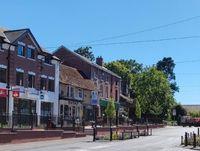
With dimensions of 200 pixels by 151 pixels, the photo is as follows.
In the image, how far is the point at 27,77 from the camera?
55.3m

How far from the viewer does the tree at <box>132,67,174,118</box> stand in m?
101

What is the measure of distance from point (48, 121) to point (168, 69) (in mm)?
98463

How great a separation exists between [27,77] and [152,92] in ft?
164

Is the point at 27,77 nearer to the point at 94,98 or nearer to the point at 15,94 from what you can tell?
the point at 15,94

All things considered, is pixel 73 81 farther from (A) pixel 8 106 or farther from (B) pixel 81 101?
(A) pixel 8 106

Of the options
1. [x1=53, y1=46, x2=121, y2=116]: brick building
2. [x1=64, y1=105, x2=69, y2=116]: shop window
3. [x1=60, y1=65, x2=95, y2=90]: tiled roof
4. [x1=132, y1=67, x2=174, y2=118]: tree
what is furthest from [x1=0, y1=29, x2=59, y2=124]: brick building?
[x1=132, y1=67, x2=174, y2=118]: tree

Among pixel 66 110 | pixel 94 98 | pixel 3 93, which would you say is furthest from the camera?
pixel 94 98

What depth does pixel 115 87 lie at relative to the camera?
92688 mm

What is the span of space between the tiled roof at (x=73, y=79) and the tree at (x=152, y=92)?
25.9 metres

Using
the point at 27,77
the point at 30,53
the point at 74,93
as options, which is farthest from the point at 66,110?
the point at 30,53

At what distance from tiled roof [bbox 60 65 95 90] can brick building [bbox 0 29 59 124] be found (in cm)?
504

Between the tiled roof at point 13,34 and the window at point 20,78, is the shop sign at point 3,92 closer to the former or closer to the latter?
the window at point 20,78

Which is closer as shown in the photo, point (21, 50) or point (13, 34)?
point (13, 34)

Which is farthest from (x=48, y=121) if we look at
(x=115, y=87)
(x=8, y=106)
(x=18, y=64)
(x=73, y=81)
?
(x=115, y=87)
